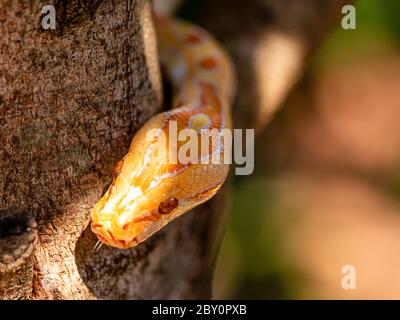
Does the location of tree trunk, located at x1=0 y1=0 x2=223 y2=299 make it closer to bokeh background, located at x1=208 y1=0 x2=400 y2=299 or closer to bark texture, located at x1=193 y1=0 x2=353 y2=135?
bark texture, located at x1=193 y1=0 x2=353 y2=135

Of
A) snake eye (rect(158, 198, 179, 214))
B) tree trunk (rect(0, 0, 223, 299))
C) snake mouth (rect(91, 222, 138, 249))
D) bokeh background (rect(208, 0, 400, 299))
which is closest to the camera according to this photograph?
tree trunk (rect(0, 0, 223, 299))

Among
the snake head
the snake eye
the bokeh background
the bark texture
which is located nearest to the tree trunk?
the snake head

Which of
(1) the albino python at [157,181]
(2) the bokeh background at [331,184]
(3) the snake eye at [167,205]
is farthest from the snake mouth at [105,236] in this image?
(2) the bokeh background at [331,184]

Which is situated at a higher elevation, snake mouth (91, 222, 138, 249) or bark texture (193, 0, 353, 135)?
bark texture (193, 0, 353, 135)

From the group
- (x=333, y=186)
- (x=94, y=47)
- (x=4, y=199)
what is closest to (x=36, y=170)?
(x=4, y=199)

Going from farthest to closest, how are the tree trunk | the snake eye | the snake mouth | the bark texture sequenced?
1. the bark texture
2. the snake eye
3. the snake mouth
4. the tree trunk

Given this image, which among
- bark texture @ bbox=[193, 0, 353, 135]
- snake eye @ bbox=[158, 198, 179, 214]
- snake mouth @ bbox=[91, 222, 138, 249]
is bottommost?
snake mouth @ bbox=[91, 222, 138, 249]
